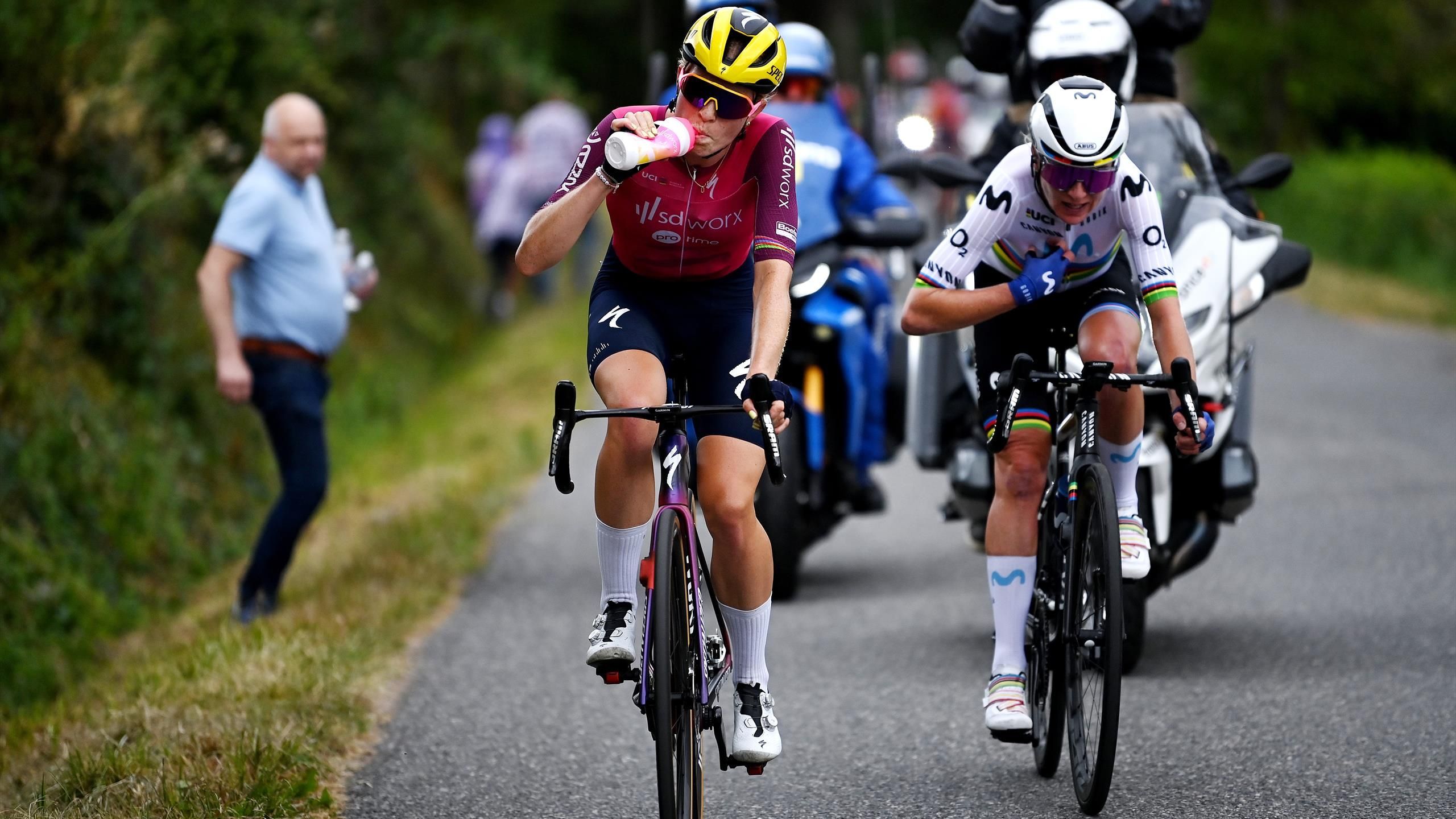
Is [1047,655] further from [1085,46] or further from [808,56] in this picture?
[808,56]

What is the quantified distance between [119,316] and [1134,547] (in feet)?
23.4

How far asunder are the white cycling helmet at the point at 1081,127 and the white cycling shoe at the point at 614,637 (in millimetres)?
1744

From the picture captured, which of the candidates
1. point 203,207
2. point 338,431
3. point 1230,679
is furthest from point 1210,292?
point 338,431

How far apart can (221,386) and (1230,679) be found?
166 inches

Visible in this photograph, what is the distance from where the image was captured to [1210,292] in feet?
23.7

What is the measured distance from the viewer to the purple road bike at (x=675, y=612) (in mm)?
4902

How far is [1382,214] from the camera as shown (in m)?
23.8

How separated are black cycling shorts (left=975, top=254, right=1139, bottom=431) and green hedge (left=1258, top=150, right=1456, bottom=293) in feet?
52.9

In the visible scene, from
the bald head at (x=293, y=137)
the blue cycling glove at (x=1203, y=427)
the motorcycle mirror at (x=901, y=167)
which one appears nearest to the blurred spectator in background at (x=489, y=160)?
the bald head at (x=293, y=137)

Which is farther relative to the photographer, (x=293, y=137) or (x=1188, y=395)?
(x=293, y=137)

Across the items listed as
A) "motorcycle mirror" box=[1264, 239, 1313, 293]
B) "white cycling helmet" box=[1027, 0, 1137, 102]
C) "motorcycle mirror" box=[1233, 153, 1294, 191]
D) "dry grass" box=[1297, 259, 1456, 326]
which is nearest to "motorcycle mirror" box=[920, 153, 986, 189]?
"white cycling helmet" box=[1027, 0, 1137, 102]

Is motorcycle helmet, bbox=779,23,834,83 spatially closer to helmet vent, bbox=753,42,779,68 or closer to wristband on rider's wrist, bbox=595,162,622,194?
helmet vent, bbox=753,42,779,68

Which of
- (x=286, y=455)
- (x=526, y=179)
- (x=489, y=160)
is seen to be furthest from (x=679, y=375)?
(x=489, y=160)

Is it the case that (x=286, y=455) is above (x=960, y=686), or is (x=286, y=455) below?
above
